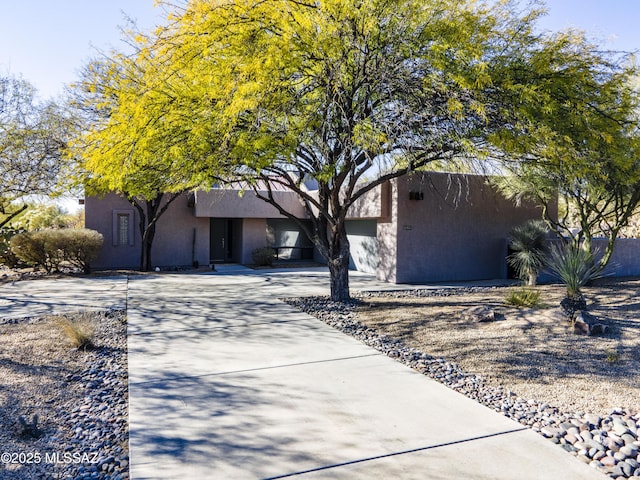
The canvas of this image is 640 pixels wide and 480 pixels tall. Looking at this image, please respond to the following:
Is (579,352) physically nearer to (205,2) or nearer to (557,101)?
(557,101)

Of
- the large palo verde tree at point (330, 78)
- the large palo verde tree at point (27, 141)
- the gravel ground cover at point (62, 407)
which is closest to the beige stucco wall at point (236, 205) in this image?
the large palo verde tree at point (27, 141)

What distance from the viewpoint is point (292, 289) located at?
12.5 m

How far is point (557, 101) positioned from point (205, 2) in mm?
6186

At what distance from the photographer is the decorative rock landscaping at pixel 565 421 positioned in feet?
11.9

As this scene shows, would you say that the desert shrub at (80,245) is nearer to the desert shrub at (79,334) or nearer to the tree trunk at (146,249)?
the tree trunk at (146,249)

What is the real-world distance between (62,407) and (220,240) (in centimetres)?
1755

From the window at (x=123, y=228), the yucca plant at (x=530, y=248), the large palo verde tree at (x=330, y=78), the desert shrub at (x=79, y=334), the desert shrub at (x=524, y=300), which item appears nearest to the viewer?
the desert shrub at (x=79, y=334)

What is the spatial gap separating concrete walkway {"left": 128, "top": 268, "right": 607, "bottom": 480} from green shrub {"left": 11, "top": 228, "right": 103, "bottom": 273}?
29.8 feet

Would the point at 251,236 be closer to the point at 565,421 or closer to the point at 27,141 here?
the point at 27,141

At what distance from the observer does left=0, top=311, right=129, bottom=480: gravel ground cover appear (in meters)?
3.52

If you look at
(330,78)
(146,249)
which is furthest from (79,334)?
(146,249)

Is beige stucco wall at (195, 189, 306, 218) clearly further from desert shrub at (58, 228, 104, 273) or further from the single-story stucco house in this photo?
desert shrub at (58, 228, 104, 273)

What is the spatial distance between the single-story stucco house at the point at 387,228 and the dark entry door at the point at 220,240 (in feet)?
Result: 3.82

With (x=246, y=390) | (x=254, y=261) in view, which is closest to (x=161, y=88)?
(x=246, y=390)
